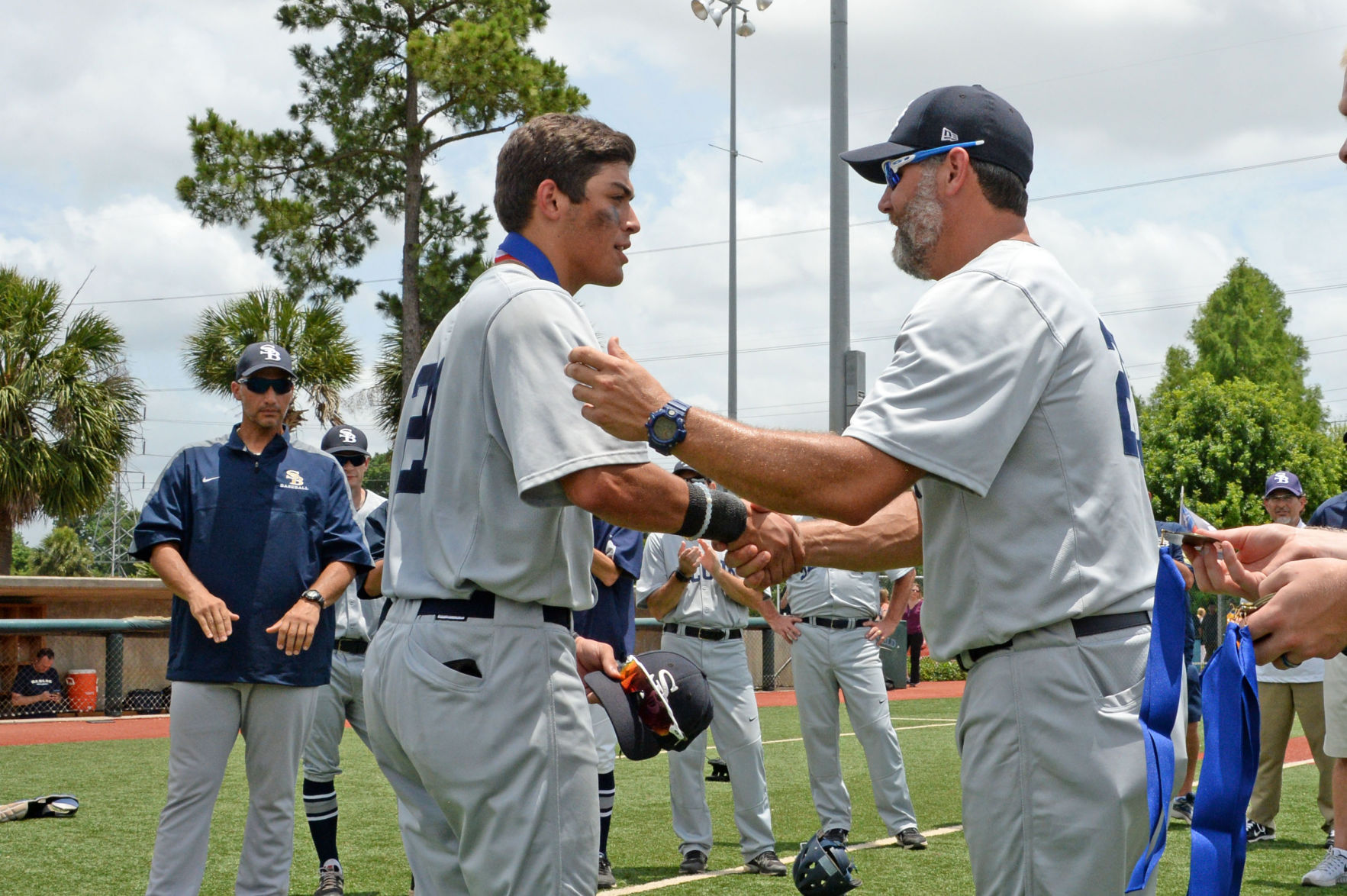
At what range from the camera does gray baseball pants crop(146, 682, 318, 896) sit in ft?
17.6

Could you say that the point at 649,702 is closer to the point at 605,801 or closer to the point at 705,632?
the point at 605,801

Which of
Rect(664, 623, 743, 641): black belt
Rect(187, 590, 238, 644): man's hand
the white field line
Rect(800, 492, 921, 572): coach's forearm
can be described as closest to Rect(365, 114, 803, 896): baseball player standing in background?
Rect(800, 492, 921, 572): coach's forearm

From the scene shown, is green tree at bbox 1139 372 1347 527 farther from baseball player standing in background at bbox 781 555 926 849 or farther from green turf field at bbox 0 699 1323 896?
baseball player standing in background at bbox 781 555 926 849

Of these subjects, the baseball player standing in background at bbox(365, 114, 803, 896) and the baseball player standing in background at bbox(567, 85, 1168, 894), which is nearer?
the baseball player standing in background at bbox(567, 85, 1168, 894)

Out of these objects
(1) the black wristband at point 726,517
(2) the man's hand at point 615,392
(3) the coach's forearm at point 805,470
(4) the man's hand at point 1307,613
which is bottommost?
(4) the man's hand at point 1307,613

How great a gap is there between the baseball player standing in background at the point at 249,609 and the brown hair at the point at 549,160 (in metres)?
2.84

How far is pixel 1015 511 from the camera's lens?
2.76m

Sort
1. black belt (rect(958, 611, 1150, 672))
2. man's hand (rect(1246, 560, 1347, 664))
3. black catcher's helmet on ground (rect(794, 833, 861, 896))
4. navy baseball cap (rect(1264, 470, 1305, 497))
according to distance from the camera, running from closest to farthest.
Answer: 1. man's hand (rect(1246, 560, 1347, 664))
2. black belt (rect(958, 611, 1150, 672))
3. black catcher's helmet on ground (rect(794, 833, 861, 896))
4. navy baseball cap (rect(1264, 470, 1305, 497))

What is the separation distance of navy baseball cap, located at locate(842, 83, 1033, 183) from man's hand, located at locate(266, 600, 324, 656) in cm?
361

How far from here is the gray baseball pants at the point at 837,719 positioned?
28.7 ft

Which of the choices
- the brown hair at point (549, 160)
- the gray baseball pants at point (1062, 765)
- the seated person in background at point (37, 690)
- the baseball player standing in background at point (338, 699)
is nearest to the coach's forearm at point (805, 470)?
the gray baseball pants at point (1062, 765)

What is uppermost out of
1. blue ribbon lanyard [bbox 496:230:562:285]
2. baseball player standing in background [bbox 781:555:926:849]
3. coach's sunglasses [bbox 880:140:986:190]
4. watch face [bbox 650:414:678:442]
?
coach's sunglasses [bbox 880:140:986:190]

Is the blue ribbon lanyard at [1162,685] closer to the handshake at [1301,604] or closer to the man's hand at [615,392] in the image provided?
the handshake at [1301,604]

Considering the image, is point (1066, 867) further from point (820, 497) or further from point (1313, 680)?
point (1313, 680)
